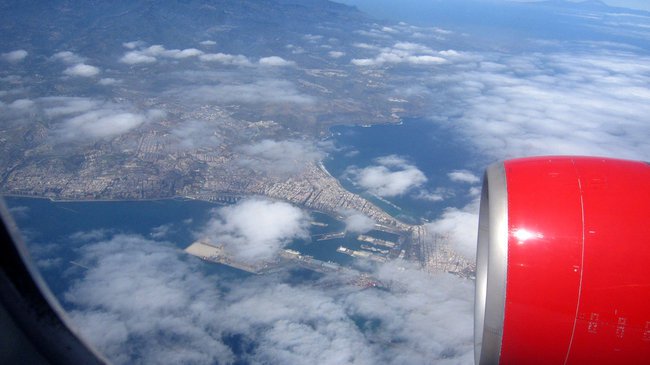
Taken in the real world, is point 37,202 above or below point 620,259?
below

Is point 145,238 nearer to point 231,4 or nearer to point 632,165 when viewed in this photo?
point 632,165

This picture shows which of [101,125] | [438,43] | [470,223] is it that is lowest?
[101,125]

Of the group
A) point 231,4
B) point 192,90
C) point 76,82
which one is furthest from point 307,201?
point 231,4

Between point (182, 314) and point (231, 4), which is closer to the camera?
point (182, 314)

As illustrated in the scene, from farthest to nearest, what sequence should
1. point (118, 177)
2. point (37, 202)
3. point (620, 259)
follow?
point (118, 177)
point (37, 202)
point (620, 259)

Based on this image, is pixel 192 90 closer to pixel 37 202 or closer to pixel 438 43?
pixel 37 202

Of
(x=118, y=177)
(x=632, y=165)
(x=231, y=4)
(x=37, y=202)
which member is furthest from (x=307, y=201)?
(x=231, y=4)

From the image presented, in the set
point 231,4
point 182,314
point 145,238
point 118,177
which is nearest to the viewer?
point 182,314
